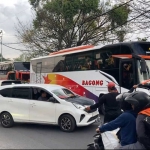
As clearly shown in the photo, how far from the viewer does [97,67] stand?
1233 centimetres

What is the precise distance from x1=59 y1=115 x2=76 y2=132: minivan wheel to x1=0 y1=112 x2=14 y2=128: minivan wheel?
200cm

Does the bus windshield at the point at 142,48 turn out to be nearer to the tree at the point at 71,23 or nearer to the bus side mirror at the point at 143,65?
the bus side mirror at the point at 143,65

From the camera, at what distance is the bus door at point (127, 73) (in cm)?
1038

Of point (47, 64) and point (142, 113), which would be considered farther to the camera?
point (47, 64)

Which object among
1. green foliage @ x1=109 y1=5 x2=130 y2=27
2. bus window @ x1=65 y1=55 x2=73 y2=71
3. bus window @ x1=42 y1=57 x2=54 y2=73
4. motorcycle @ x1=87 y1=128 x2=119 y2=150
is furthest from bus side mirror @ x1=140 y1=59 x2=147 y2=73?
green foliage @ x1=109 y1=5 x2=130 y2=27

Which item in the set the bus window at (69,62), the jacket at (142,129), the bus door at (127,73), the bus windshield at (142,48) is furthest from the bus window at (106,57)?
the jacket at (142,129)

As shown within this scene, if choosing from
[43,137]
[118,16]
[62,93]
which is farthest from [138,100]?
[118,16]

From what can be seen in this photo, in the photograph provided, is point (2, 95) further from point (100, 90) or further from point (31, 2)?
point (31, 2)

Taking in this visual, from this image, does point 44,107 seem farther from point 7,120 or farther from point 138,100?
point 138,100

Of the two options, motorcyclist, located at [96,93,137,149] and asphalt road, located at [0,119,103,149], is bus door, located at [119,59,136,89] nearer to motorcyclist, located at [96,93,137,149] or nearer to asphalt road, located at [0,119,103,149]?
asphalt road, located at [0,119,103,149]

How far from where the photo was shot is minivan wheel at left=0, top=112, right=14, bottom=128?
363 inches

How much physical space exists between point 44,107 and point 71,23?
1740 cm

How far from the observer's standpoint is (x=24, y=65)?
2348cm

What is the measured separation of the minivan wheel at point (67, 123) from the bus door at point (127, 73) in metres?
3.38
